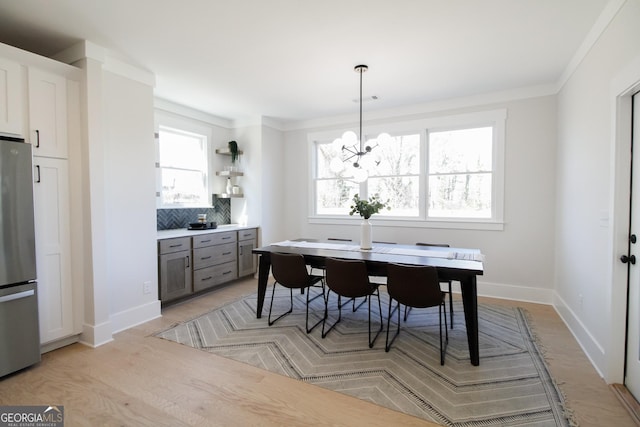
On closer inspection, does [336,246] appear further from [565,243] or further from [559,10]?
[559,10]

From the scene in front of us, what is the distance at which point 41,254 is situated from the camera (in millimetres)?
2535

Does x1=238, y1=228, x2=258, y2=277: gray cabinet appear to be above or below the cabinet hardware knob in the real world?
below

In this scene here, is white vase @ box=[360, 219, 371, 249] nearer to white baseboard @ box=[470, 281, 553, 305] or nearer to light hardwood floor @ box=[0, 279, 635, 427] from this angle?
light hardwood floor @ box=[0, 279, 635, 427]

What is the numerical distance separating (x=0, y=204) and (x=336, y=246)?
114 inches

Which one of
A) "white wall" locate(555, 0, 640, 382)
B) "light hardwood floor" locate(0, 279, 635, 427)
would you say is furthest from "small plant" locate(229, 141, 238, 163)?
"white wall" locate(555, 0, 640, 382)

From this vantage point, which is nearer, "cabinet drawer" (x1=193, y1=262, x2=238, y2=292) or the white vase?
the white vase

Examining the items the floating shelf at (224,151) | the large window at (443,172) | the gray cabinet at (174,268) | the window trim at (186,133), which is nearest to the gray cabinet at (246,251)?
the window trim at (186,133)

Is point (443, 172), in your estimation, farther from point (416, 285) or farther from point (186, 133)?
point (186, 133)

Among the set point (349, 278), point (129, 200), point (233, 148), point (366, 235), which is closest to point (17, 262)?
point (129, 200)

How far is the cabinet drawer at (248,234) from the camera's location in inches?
187

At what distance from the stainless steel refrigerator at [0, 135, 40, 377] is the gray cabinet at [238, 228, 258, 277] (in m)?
2.58

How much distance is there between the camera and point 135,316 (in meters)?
3.21

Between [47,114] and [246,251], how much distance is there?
2.95 m

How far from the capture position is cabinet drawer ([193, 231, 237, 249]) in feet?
13.3
